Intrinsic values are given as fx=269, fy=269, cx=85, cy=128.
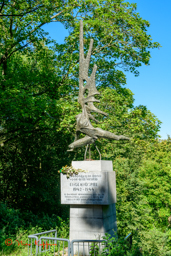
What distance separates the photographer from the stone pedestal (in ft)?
25.2

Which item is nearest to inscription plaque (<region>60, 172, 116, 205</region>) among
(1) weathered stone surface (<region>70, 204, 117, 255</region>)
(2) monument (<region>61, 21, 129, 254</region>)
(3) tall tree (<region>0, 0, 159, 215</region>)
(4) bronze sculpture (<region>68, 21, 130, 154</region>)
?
(2) monument (<region>61, 21, 129, 254</region>)

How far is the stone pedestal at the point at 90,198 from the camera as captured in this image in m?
7.67

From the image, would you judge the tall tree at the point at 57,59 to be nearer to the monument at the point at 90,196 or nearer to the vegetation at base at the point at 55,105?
the vegetation at base at the point at 55,105

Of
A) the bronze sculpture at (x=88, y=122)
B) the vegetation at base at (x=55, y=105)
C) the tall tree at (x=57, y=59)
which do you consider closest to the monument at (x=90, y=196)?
the bronze sculpture at (x=88, y=122)

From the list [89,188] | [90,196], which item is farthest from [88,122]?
[90,196]

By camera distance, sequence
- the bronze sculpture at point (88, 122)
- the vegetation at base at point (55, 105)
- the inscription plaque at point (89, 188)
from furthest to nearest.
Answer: the vegetation at base at point (55, 105), the bronze sculpture at point (88, 122), the inscription plaque at point (89, 188)

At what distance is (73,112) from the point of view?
42.0ft

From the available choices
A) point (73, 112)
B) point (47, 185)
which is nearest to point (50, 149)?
point (47, 185)

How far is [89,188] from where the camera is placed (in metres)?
7.82

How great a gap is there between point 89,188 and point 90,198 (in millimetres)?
282

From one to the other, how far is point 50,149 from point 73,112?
246 inches

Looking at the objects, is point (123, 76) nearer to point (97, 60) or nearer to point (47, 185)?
point (97, 60)

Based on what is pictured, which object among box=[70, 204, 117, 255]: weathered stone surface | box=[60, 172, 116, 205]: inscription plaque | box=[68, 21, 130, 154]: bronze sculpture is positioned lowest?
box=[70, 204, 117, 255]: weathered stone surface

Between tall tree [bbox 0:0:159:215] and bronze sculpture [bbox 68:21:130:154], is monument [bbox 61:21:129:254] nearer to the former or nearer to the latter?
bronze sculpture [bbox 68:21:130:154]
